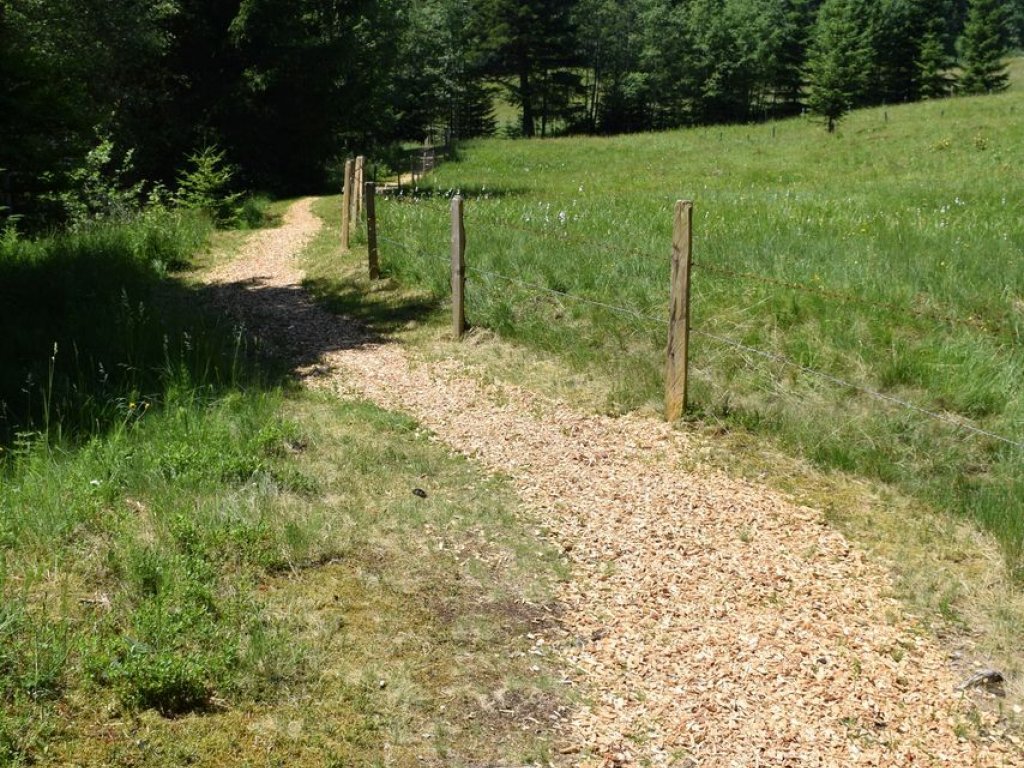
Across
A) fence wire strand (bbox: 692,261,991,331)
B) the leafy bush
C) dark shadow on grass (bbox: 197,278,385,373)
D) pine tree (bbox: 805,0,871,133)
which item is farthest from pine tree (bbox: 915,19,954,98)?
fence wire strand (bbox: 692,261,991,331)

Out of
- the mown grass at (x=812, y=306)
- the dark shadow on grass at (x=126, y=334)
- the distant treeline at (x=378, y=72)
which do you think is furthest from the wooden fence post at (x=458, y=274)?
the distant treeline at (x=378, y=72)

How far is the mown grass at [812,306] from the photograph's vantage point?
22.6 feet

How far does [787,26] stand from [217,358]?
76932 mm

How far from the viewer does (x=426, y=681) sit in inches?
170

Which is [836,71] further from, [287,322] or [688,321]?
[688,321]

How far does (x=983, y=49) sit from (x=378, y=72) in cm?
5062


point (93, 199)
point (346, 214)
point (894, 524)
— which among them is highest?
point (93, 199)

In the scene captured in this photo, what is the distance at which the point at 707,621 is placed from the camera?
5012mm

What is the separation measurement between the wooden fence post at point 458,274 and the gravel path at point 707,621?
8.26 feet

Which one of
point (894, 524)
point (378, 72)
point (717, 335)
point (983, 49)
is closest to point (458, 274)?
point (717, 335)

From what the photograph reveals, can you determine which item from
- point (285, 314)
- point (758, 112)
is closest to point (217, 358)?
point (285, 314)

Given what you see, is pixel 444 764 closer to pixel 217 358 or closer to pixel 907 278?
pixel 217 358

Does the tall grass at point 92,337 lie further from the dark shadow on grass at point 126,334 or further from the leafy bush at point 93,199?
the leafy bush at point 93,199

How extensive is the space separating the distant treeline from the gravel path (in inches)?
298
